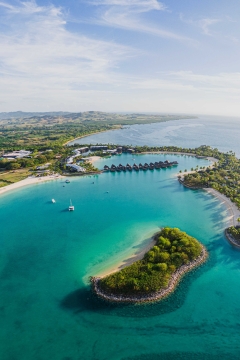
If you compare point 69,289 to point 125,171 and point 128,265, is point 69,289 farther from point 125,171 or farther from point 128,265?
point 125,171

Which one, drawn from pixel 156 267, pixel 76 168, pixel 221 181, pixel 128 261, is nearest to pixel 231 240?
pixel 156 267

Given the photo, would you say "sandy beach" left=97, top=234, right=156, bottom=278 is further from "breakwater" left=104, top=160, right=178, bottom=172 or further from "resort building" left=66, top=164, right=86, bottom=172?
"breakwater" left=104, top=160, right=178, bottom=172

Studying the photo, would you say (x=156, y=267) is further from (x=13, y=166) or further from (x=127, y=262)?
Result: (x=13, y=166)

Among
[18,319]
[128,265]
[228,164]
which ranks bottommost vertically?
[18,319]

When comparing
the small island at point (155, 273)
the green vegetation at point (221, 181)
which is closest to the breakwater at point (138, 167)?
the green vegetation at point (221, 181)

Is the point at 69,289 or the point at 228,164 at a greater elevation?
the point at 228,164

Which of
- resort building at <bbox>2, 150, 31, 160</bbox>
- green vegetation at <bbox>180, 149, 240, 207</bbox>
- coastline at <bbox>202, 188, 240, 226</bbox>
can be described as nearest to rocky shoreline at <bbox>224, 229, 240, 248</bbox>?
coastline at <bbox>202, 188, 240, 226</bbox>

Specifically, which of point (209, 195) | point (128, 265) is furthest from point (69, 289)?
point (209, 195)
